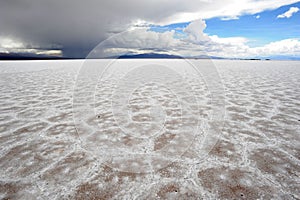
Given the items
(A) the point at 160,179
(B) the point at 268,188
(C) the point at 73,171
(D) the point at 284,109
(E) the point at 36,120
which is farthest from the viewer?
(D) the point at 284,109

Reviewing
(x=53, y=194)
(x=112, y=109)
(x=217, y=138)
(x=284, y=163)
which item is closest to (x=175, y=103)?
(x=112, y=109)

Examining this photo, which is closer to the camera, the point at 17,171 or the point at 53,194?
the point at 53,194

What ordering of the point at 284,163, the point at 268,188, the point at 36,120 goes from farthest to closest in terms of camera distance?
the point at 36,120 < the point at 284,163 < the point at 268,188

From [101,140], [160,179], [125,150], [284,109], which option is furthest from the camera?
[284,109]

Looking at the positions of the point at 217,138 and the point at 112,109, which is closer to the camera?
the point at 217,138

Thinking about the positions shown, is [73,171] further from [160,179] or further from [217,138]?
[217,138]

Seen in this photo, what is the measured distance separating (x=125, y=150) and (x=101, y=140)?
2.09 ft

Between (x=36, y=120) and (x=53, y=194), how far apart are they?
2.93m

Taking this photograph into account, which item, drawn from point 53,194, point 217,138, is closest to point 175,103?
point 217,138

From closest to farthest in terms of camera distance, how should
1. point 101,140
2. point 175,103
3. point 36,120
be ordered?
point 101,140 < point 36,120 < point 175,103

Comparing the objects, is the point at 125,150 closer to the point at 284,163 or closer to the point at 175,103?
the point at 284,163

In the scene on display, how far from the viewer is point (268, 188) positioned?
87.4 inches

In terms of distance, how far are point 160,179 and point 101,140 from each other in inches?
61.7

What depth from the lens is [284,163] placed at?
2.72 meters
